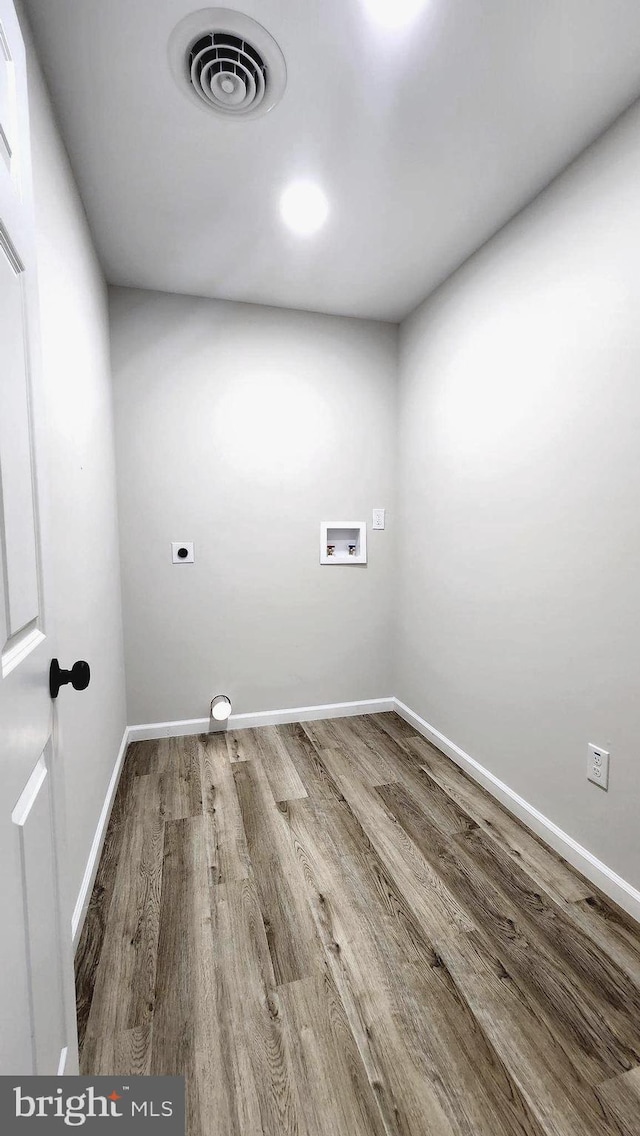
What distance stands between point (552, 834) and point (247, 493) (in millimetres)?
2125

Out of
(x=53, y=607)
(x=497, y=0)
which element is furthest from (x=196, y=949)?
(x=497, y=0)

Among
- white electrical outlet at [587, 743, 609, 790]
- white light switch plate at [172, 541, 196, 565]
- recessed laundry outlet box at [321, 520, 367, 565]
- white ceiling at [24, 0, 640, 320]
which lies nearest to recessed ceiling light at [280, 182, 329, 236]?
white ceiling at [24, 0, 640, 320]

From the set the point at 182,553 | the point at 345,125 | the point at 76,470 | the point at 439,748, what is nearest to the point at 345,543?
→ the point at 182,553

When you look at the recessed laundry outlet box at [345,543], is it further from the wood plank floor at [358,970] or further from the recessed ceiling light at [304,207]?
the recessed ceiling light at [304,207]

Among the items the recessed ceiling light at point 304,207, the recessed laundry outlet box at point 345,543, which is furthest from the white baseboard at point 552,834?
the recessed ceiling light at point 304,207

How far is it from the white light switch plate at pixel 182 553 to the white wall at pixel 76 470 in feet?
1.36

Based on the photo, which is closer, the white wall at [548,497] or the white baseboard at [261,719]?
the white wall at [548,497]

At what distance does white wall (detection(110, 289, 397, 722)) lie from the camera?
95.6 inches

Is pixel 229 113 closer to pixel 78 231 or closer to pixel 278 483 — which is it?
pixel 78 231

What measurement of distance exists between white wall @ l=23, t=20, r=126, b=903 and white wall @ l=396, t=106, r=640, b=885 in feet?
5.23

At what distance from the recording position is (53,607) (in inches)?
36.2

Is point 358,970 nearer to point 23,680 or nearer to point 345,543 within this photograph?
point 23,680

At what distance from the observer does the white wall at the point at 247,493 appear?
7.97ft

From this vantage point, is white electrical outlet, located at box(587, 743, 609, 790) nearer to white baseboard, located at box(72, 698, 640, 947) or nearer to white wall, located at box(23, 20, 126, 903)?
white baseboard, located at box(72, 698, 640, 947)
